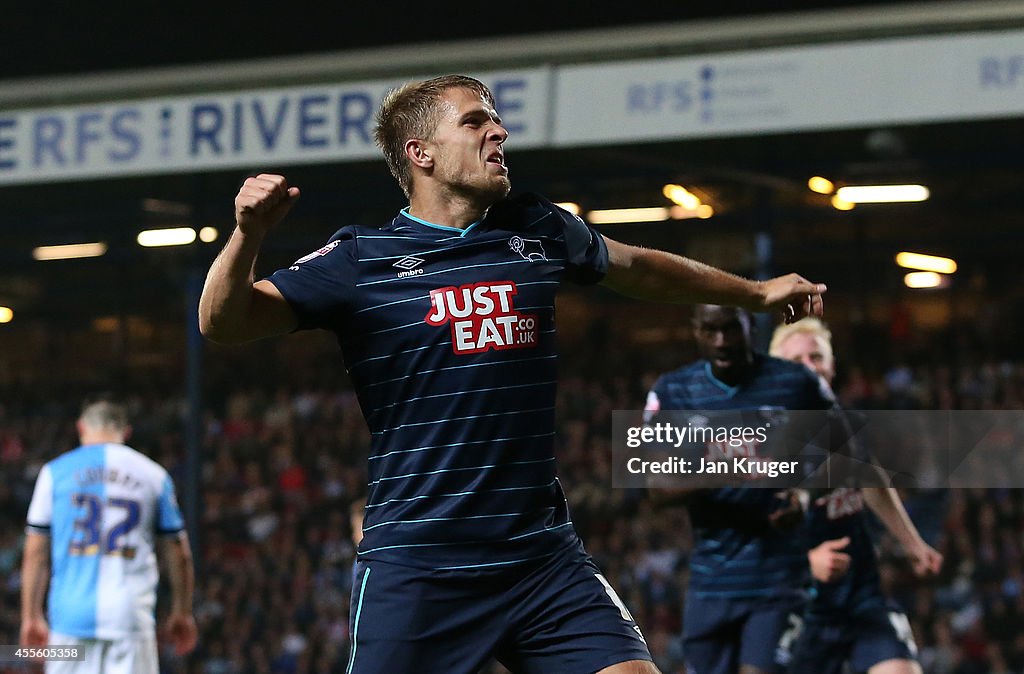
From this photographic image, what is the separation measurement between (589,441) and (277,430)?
2.93 m

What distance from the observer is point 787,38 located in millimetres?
9000

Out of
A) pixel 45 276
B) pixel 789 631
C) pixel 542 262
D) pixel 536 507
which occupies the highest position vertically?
pixel 45 276

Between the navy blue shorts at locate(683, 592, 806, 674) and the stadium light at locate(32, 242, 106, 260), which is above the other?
the stadium light at locate(32, 242, 106, 260)

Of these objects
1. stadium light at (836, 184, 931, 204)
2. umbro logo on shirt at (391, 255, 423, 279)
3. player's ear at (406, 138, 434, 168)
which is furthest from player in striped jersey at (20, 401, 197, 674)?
stadium light at (836, 184, 931, 204)

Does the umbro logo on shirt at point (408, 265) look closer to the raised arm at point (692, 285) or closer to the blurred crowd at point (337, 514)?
the raised arm at point (692, 285)

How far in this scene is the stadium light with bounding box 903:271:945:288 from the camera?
10.5 metres

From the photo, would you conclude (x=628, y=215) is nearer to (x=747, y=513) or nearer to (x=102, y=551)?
(x=102, y=551)

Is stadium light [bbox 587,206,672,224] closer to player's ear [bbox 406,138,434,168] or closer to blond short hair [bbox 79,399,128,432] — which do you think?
blond short hair [bbox 79,399,128,432]

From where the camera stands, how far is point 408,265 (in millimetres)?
3660

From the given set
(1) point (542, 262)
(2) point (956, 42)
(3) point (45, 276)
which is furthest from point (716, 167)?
(1) point (542, 262)

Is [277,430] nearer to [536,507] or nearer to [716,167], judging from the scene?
[716,167]

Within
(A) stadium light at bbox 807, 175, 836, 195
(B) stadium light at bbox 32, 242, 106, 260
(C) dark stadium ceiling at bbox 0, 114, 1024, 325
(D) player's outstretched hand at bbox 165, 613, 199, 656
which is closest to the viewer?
(D) player's outstretched hand at bbox 165, 613, 199, 656

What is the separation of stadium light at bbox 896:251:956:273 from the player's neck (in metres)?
7.12

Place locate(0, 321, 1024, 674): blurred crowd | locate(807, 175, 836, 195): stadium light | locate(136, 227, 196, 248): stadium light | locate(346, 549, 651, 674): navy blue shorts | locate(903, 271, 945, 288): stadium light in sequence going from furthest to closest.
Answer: locate(136, 227, 196, 248): stadium light < locate(903, 271, 945, 288): stadium light < locate(807, 175, 836, 195): stadium light < locate(0, 321, 1024, 674): blurred crowd < locate(346, 549, 651, 674): navy blue shorts
